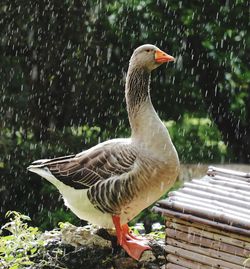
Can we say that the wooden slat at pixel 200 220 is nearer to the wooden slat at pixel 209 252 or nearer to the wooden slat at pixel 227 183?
the wooden slat at pixel 209 252

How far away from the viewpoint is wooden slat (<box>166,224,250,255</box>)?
590cm

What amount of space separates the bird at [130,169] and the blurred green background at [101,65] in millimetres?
4775

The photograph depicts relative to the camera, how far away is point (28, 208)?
458 inches

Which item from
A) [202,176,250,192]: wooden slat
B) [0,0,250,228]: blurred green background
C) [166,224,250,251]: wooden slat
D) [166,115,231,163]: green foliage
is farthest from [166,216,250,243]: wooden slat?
[166,115,231,163]: green foliage

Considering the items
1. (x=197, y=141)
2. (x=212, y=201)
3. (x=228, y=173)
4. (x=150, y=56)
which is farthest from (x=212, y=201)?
(x=197, y=141)

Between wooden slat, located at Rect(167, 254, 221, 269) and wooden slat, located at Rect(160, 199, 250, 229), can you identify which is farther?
wooden slat, located at Rect(167, 254, 221, 269)

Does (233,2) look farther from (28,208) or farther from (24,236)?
(24,236)

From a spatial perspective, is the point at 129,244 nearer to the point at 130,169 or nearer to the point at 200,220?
the point at 130,169

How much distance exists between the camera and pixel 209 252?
6.11 meters

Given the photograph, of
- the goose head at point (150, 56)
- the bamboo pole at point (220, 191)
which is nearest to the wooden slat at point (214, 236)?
the bamboo pole at point (220, 191)

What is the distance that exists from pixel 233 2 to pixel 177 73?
4.63ft

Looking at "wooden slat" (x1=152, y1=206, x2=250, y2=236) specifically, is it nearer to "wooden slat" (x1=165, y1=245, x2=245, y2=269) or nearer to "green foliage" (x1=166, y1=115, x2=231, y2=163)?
"wooden slat" (x1=165, y1=245, x2=245, y2=269)

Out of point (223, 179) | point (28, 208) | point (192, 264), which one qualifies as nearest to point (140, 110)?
point (223, 179)

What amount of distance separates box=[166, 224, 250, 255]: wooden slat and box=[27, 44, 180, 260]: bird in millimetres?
642
